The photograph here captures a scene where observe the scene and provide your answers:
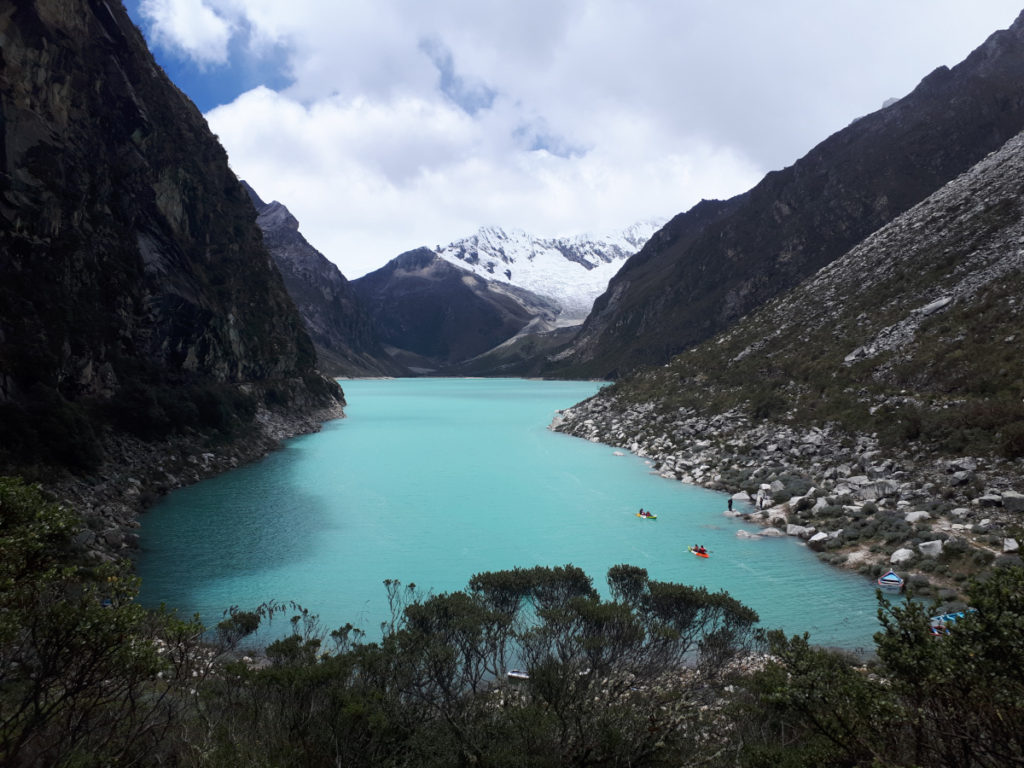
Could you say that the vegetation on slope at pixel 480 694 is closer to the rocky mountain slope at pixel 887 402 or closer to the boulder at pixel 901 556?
the boulder at pixel 901 556

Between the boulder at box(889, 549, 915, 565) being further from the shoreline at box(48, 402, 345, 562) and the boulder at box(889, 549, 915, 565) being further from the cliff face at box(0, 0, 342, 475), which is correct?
the cliff face at box(0, 0, 342, 475)

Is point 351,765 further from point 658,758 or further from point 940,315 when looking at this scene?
point 940,315

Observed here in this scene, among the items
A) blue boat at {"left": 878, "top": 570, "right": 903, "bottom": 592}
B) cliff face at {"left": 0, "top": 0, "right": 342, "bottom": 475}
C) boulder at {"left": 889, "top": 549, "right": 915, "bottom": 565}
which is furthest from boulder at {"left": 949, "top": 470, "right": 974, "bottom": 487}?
cliff face at {"left": 0, "top": 0, "right": 342, "bottom": 475}

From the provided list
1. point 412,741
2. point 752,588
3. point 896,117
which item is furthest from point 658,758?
point 896,117

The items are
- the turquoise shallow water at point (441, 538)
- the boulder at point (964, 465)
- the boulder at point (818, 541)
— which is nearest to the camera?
the turquoise shallow water at point (441, 538)

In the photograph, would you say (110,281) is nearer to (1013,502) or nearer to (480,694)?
(480,694)

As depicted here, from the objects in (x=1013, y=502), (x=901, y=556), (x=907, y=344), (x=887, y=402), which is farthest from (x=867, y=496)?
(x=907, y=344)

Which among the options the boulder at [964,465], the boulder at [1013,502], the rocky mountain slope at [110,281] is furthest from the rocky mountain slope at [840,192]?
the rocky mountain slope at [110,281]
